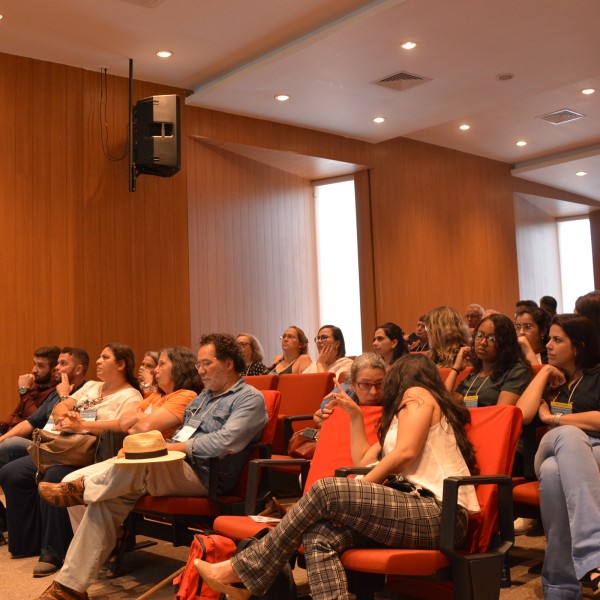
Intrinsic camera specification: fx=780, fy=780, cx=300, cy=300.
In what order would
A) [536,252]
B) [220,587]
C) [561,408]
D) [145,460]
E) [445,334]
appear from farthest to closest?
[536,252]
[445,334]
[561,408]
[145,460]
[220,587]

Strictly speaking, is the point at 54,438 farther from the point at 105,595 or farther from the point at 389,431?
the point at 389,431

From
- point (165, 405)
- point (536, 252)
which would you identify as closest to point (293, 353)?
point (165, 405)

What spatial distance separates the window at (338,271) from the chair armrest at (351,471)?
6252 millimetres

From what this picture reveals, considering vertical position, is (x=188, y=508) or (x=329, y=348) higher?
(x=329, y=348)

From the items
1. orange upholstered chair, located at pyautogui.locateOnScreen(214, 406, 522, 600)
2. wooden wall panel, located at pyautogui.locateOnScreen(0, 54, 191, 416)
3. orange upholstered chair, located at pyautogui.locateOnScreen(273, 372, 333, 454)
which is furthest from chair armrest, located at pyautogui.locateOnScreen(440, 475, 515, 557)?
wooden wall panel, located at pyautogui.locateOnScreen(0, 54, 191, 416)

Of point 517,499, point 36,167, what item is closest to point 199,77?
point 36,167

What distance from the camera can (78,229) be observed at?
686cm

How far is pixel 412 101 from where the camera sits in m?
7.58

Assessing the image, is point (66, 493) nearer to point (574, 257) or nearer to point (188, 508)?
point (188, 508)

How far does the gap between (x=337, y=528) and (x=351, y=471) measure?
1.23ft

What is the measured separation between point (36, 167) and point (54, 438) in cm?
343

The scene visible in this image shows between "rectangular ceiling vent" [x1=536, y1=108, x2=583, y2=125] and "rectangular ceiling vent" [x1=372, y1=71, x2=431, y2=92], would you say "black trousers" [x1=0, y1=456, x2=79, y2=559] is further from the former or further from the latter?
"rectangular ceiling vent" [x1=536, y1=108, x2=583, y2=125]

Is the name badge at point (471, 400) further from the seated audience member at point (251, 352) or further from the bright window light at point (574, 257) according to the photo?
the bright window light at point (574, 257)

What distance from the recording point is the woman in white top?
2.47 m
